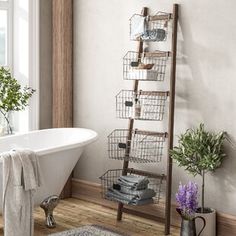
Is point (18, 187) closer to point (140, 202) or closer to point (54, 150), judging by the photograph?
point (54, 150)

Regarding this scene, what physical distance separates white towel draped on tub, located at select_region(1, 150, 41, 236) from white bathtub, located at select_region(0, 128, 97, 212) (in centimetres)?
16

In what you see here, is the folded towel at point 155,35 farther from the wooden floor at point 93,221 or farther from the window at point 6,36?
the window at point 6,36

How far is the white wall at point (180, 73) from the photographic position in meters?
4.09

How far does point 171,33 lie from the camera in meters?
4.44

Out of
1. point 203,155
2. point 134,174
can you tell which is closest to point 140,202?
point 134,174

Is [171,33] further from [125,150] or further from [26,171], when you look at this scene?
[26,171]

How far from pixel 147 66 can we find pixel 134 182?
0.98 metres

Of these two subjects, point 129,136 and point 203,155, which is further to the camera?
point 129,136

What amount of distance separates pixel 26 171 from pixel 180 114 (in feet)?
4.57

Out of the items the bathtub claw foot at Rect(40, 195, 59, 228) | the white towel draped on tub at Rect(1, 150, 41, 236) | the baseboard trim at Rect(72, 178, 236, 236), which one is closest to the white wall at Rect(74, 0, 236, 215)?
the baseboard trim at Rect(72, 178, 236, 236)

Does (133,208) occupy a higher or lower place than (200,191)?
lower

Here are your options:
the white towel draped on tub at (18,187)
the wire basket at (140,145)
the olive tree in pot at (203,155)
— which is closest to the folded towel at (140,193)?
the wire basket at (140,145)

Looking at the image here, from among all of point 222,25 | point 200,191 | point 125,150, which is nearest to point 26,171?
point 125,150

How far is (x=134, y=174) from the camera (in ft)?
15.5
